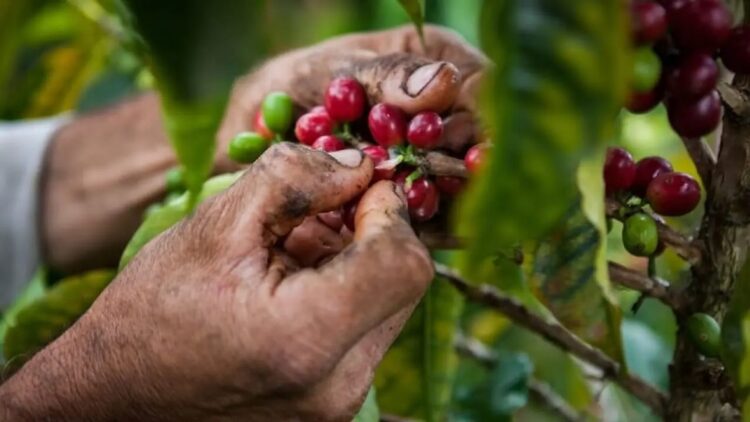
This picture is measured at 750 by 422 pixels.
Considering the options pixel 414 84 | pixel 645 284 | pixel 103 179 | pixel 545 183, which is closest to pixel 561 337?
pixel 645 284

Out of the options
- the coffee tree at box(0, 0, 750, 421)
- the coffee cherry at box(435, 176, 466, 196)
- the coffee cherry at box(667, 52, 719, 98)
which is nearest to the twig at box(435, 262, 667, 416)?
the coffee tree at box(0, 0, 750, 421)

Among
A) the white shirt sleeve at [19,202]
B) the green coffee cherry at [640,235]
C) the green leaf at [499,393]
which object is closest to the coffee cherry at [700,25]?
the green coffee cherry at [640,235]

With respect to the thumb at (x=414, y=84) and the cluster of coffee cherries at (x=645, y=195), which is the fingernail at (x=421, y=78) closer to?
the thumb at (x=414, y=84)

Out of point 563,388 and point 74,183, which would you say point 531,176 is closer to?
point 563,388

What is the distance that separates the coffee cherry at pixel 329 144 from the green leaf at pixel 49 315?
0.29 meters

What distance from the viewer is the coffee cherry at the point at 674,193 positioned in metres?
0.56

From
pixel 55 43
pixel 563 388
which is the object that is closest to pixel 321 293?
pixel 563 388

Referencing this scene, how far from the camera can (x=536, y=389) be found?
3.30 feet

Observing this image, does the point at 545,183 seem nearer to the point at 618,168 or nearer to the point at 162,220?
the point at 618,168

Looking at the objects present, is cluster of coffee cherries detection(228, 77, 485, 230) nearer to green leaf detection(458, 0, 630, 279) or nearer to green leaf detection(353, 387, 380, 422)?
green leaf detection(353, 387, 380, 422)

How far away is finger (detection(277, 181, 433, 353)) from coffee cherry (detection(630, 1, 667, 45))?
0.15 m

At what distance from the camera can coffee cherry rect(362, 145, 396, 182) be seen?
0.59 m

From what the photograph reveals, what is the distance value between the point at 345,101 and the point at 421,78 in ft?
0.18

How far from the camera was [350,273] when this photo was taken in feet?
1.59
